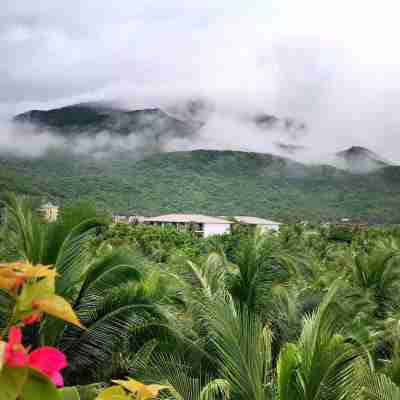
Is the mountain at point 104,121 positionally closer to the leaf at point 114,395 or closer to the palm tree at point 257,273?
the palm tree at point 257,273


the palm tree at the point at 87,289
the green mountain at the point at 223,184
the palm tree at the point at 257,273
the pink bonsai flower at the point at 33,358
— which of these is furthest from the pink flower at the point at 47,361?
the green mountain at the point at 223,184

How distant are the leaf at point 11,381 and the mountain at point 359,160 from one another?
135 m

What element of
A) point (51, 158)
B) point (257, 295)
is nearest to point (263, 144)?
point (51, 158)

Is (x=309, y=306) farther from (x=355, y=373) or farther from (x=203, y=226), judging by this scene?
(x=203, y=226)

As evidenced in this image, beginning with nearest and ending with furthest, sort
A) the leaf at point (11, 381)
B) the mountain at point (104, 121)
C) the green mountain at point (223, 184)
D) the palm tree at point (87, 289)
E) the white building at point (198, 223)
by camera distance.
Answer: the leaf at point (11, 381), the palm tree at point (87, 289), the white building at point (198, 223), the green mountain at point (223, 184), the mountain at point (104, 121)

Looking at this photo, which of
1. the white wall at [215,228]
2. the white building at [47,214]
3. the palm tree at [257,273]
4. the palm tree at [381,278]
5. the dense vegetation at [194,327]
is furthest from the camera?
the white wall at [215,228]

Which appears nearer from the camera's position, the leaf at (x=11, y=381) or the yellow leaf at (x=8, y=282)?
the leaf at (x=11, y=381)

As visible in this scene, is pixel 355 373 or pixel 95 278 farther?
pixel 95 278

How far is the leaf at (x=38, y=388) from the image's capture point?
68 cm

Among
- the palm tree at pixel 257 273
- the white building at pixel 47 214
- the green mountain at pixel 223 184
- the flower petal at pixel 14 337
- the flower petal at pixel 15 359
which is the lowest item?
the green mountain at pixel 223 184

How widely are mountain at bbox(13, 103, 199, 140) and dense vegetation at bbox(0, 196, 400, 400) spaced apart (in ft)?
463

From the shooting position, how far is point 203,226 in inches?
2473

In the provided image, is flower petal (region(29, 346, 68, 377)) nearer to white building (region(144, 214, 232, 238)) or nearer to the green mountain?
white building (region(144, 214, 232, 238))

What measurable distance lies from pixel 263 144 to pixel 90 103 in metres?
62.6
